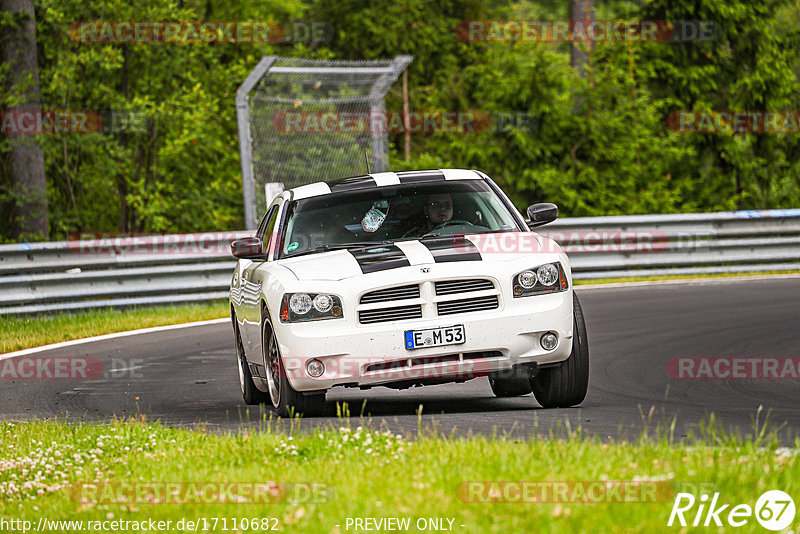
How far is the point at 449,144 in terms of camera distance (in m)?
26.1

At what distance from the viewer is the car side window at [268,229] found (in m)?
9.92

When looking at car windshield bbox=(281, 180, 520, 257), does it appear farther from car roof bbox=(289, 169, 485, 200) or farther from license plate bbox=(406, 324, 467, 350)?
license plate bbox=(406, 324, 467, 350)

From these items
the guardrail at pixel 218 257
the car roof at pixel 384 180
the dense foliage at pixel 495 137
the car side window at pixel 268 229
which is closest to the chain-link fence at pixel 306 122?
the dense foliage at pixel 495 137

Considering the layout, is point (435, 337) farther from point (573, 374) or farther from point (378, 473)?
point (378, 473)

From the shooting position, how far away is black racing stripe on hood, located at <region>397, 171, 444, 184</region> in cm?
956

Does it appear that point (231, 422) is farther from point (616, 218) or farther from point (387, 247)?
point (616, 218)

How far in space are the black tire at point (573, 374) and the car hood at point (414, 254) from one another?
0.51m

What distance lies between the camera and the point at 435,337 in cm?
789

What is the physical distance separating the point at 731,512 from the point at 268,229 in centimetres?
624

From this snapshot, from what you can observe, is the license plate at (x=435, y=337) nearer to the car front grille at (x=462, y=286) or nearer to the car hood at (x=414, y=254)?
the car front grille at (x=462, y=286)

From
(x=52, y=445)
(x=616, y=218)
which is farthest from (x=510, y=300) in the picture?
(x=616, y=218)

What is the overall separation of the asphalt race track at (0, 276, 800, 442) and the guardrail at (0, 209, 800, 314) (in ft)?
7.27

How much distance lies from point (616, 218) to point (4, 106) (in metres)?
10.6

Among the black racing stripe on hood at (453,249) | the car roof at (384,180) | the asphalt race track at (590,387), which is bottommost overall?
the asphalt race track at (590,387)
